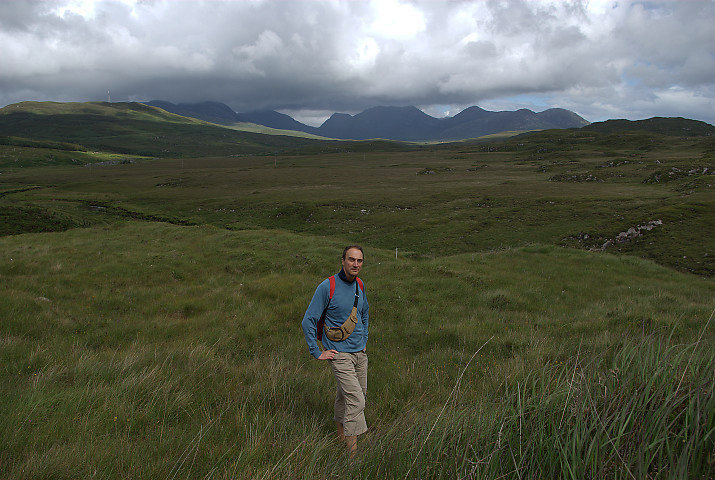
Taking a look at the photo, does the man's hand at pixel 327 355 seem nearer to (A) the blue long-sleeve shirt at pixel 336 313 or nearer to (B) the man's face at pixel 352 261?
(A) the blue long-sleeve shirt at pixel 336 313

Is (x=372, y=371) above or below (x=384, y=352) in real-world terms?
above

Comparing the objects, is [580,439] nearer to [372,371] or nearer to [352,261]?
[352,261]

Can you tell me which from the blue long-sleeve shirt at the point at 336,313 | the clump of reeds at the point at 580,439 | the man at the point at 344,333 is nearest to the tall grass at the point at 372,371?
the clump of reeds at the point at 580,439

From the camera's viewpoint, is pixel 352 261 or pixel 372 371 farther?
pixel 372 371

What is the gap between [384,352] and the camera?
25.7ft

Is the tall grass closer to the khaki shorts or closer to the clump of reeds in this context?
the clump of reeds

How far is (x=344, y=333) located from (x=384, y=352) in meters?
3.30

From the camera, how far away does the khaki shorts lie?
4.42 meters

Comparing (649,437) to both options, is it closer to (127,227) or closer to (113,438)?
(113,438)

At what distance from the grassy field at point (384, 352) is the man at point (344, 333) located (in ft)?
1.40

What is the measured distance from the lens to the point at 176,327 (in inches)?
365

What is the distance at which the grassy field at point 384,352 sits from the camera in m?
2.83

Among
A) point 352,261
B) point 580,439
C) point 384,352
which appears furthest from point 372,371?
point 580,439

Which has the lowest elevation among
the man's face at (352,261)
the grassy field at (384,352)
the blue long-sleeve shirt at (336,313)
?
the grassy field at (384,352)
